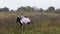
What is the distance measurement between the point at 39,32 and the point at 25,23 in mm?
2666

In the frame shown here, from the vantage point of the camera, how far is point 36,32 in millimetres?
16688

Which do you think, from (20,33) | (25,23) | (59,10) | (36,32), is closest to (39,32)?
(36,32)

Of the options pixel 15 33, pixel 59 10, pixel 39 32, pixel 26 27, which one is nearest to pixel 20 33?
pixel 15 33

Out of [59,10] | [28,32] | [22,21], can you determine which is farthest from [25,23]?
[59,10]

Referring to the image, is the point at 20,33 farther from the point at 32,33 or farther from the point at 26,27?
the point at 26,27

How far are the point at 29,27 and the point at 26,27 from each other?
0.80 feet

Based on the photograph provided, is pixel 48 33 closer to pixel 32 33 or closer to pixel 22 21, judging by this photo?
pixel 32 33

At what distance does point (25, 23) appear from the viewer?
19.1 metres

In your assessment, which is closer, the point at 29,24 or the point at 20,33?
the point at 20,33

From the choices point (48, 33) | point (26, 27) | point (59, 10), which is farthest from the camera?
point (59, 10)

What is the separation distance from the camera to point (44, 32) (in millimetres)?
16469

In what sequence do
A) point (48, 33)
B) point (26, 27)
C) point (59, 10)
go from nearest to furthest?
point (48, 33)
point (26, 27)
point (59, 10)

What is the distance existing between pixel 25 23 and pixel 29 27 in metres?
0.48

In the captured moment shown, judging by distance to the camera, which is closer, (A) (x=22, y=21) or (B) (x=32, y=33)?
(B) (x=32, y=33)
